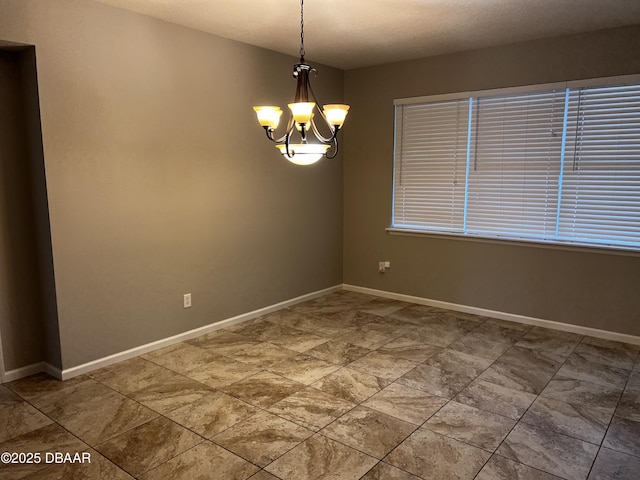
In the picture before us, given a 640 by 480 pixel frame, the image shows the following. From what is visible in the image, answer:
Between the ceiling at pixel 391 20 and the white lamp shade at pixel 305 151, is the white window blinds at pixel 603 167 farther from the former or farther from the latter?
the white lamp shade at pixel 305 151

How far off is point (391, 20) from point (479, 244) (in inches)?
89.8

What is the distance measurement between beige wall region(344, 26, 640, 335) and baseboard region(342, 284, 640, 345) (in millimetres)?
44

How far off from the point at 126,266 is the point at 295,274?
76.2 inches

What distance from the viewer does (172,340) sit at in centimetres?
381

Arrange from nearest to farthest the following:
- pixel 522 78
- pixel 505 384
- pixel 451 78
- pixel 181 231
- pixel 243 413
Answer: pixel 243 413, pixel 505 384, pixel 181 231, pixel 522 78, pixel 451 78

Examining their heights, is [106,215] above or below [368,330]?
above

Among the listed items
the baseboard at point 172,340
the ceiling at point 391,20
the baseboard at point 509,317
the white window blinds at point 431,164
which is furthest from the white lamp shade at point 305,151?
the baseboard at point 509,317

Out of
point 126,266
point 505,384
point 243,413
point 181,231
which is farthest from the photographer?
point 181,231

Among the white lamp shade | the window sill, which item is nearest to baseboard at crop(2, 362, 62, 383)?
the white lamp shade

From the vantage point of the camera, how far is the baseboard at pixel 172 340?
3232mm

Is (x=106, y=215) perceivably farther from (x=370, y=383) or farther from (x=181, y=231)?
(x=370, y=383)

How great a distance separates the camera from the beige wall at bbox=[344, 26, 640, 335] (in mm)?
3820

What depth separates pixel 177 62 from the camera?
11.8ft

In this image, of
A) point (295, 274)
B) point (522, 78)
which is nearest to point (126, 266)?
point (295, 274)
